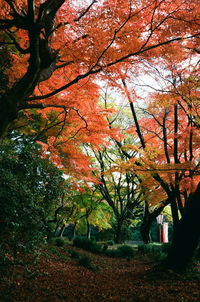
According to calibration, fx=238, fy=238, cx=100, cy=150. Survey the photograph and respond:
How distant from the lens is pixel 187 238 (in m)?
6.49

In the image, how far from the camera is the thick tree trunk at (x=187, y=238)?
6324 mm

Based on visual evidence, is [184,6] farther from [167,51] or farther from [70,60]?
[70,60]

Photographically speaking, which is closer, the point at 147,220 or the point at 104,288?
the point at 104,288

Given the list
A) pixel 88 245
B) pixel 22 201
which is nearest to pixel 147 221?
pixel 88 245

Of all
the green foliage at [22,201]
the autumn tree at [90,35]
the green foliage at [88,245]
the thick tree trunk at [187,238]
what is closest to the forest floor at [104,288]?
the thick tree trunk at [187,238]

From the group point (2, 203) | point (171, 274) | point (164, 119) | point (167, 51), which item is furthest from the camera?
point (164, 119)

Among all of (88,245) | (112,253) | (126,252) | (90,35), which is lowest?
(112,253)

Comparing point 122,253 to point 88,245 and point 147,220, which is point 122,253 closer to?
point 88,245

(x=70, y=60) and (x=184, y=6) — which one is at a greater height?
(x=184, y=6)

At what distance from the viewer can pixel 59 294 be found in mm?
5047

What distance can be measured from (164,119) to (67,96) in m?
3.59

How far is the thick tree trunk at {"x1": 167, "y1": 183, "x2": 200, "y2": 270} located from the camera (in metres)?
6.32

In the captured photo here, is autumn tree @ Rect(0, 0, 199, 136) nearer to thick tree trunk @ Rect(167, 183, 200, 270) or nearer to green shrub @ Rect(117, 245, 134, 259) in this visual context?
thick tree trunk @ Rect(167, 183, 200, 270)

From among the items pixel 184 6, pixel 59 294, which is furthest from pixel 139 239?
pixel 184 6
